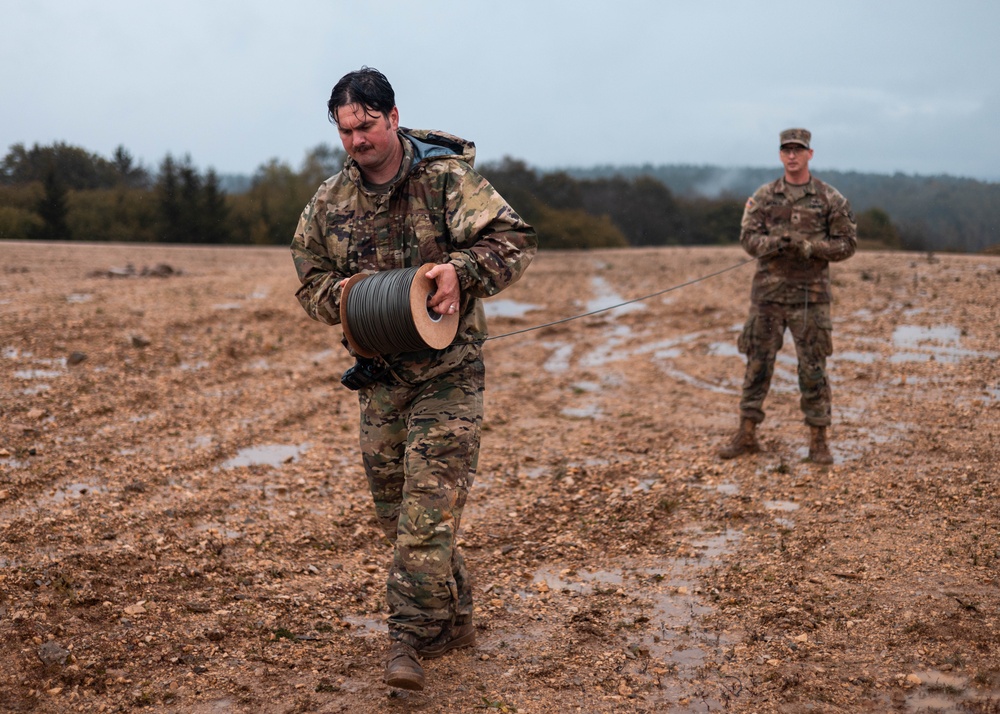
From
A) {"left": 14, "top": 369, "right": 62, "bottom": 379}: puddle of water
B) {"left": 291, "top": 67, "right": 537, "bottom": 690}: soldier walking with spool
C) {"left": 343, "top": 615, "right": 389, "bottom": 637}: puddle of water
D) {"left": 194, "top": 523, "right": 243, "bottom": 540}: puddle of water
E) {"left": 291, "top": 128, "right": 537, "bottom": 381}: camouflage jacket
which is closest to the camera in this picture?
{"left": 291, "top": 67, "right": 537, "bottom": 690}: soldier walking with spool

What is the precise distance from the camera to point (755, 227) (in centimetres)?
878

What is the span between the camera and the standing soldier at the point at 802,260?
27.7ft

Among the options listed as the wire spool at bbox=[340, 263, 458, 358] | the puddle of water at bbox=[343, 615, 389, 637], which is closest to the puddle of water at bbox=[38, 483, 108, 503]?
the puddle of water at bbox=[343, 615, 389, 637]

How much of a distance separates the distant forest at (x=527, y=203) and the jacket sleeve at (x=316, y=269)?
5.82 metres

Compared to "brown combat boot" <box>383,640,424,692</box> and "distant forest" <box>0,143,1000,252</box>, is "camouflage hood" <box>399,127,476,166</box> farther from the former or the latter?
"distant forest" <box>0,143,1000,252</box>

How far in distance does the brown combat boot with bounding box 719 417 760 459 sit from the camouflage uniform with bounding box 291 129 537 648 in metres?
4.50

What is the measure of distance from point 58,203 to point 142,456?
1937cm

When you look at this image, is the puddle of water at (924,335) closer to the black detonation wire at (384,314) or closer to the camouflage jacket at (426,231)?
the camouflage jacket at (426,231)

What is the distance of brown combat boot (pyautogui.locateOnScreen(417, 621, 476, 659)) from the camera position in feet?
16.2

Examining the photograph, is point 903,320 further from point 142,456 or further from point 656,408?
point 142,456

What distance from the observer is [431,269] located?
4547mm

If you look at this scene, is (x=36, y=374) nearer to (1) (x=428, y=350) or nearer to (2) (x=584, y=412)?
(2) (x=584, y=412)

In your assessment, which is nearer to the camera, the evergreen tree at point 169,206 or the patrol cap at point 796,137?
the patrol cap at point 796,137

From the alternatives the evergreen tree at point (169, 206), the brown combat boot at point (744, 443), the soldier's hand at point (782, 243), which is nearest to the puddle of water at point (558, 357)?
the brown combat boot at point (744, 443)
